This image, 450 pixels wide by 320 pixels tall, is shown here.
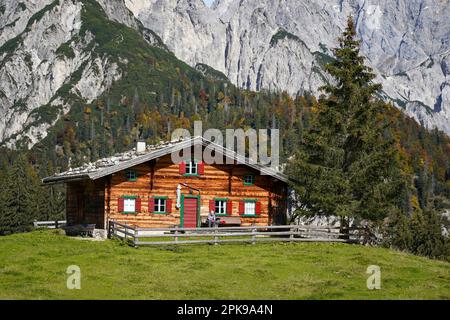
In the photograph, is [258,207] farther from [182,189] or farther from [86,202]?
[86,202]

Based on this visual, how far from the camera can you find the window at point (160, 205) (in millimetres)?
40750

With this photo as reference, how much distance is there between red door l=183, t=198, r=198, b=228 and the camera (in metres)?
41.1

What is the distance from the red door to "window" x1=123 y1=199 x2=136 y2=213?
3204 millimetres

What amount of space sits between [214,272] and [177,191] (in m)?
17.0

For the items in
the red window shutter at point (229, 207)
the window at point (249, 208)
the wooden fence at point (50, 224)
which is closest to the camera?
the red window shutter at point (229, 207)

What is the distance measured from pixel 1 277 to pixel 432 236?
234ft

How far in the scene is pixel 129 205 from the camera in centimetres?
3997

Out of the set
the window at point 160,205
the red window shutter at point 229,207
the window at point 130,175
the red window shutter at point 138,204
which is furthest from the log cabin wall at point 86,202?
the red window shutter at point 229,207

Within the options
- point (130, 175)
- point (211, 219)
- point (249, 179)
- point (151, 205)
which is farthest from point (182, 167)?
point (249, 179)

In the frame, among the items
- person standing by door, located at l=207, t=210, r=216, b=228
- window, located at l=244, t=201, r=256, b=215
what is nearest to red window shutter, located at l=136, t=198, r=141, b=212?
person standing by door, located at l=207, t=210, r=216, b=228

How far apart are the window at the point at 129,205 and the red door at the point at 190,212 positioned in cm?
320

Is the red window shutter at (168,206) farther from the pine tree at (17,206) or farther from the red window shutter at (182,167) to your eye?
the pine tree at (17,206)
